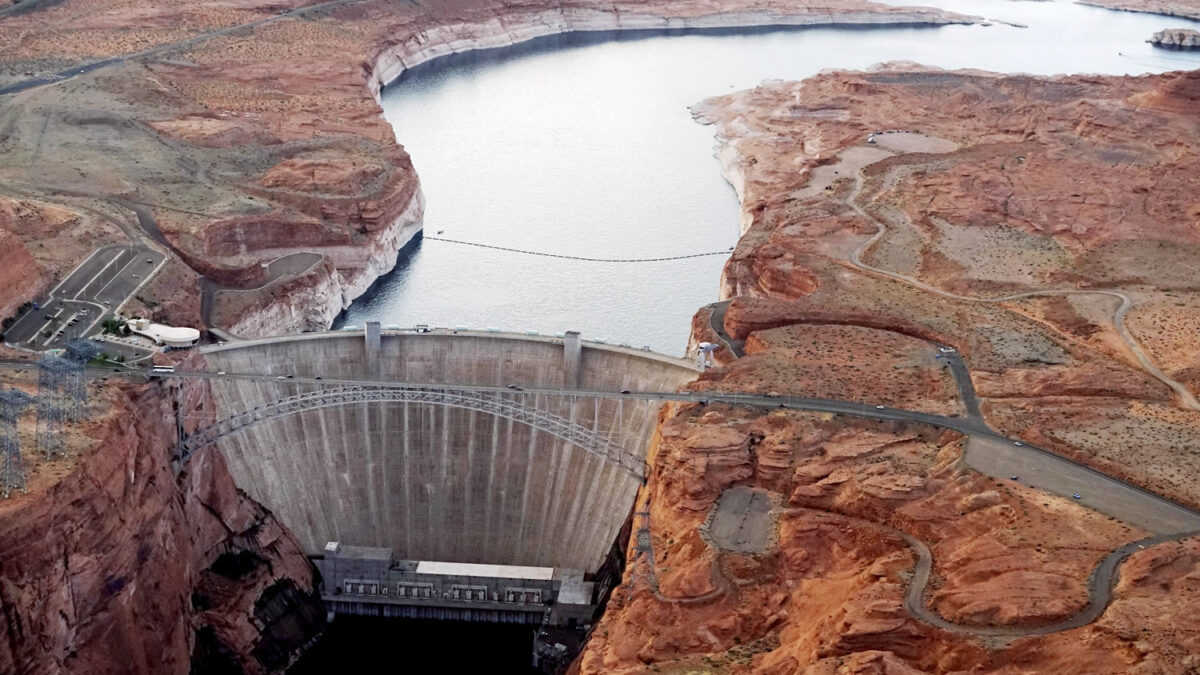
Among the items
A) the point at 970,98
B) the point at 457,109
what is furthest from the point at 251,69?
the point at 970,98

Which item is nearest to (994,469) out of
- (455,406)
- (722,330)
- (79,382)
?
(722,330)

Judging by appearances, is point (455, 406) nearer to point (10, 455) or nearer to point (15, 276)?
point (10, 455)

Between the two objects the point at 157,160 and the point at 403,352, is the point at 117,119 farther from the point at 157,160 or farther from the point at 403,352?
the point at 403,352

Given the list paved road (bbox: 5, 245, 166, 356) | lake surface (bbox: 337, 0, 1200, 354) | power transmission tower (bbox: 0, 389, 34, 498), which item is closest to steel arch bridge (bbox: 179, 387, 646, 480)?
paved road (bbox: 5, 245, 166, 356)

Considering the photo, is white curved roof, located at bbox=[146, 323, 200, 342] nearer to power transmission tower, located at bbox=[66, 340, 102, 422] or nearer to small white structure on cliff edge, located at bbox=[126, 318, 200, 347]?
small white structure on cliff edge, located at bbox=[126, 318, 200, 347]

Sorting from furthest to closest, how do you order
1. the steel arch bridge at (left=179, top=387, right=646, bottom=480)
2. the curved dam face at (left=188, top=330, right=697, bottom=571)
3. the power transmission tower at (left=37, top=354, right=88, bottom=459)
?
the curved dam face at (left=188, top=330, right=697, bottom=571), the steel arch bridge at (left=179, top=387, right=646, bottom=480), the power transmission tower at (left=37, top=354, right=88, bottom=459)
